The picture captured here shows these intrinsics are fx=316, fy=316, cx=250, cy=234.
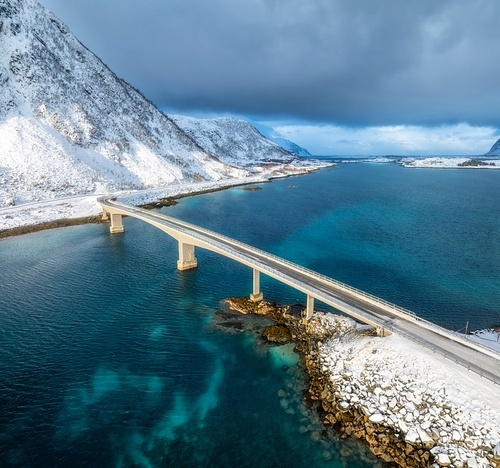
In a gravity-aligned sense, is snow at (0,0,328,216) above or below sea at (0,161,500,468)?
above

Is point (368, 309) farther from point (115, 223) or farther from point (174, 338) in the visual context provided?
point (115, 223)

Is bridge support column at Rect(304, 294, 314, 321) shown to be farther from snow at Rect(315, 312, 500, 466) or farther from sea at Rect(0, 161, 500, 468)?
snow at Rect(315, 312, 500, 466)

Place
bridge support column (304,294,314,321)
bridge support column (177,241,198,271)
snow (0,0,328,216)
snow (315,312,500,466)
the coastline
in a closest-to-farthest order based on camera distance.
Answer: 1. snow (315,312,500,466)
2. bridge support column (304,294,314,321)
3. bridge support column (177,241,198,271)
4. the coastline
5. snow (0,0,328,216)

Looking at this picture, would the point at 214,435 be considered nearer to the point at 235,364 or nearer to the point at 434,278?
the point at 235,364

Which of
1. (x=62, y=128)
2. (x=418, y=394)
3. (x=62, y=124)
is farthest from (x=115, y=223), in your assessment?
(x=62, y=124)

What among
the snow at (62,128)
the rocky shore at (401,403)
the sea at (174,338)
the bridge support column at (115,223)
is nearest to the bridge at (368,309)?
the rocky shore at (401,403)

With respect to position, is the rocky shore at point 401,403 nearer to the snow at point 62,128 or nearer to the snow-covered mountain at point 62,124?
the snow at point 62,128

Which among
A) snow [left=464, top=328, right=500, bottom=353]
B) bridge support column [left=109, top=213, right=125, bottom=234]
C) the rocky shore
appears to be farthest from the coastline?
snow [left=464, top=328, right=500, bottom=353]
